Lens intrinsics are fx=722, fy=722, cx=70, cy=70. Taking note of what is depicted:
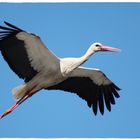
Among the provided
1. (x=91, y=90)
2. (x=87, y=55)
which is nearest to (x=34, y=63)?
(x=87, y=55)

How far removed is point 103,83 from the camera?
9.80m

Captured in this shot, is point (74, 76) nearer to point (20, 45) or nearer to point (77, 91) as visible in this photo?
point (77, 91)

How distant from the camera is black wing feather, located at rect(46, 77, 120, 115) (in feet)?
31.8

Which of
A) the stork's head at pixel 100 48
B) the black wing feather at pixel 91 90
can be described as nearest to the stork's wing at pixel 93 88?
the black wing feather at pixel 91 90

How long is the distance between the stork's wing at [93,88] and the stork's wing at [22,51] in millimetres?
614

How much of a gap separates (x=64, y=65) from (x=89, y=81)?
3.08 feet

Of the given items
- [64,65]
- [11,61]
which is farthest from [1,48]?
[64,65]

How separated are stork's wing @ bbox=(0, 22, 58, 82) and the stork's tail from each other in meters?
0.11

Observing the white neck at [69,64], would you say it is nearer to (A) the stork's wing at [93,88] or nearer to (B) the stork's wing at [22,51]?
(B) the stork's wing at [22,51]

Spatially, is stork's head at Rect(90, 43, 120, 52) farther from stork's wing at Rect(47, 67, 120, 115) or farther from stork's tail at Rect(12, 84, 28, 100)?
stork's tail at Rect(12, 84, 28, 100)

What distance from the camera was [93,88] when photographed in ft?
32.2

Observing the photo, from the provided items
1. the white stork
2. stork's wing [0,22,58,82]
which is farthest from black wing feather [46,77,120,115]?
stork's wing [0,22,58,82]

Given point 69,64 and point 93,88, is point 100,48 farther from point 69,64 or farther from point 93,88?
point 93,88

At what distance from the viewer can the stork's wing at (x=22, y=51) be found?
28.7ft
